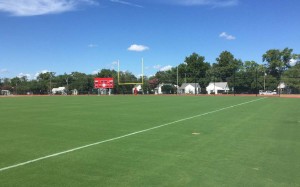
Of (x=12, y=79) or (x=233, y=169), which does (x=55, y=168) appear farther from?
(x=12, y=79)

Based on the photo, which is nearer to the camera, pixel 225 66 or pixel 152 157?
pixel 152 157

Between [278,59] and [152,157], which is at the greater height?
[278,59]

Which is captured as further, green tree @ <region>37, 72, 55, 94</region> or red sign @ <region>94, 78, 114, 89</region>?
green tree @ <region>37, 72, 55, 94</region>

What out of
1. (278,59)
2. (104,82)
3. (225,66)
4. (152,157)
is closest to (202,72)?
(225,66)

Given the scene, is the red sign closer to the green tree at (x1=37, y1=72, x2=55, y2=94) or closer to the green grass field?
the green tree at (x1=37, y1=72, x2=55, y2=94)

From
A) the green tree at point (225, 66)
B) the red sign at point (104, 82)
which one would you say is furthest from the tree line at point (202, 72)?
the red sign at point (104, 82)

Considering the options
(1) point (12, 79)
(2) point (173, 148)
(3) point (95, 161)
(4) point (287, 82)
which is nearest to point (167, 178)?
(3) point (95, 161)

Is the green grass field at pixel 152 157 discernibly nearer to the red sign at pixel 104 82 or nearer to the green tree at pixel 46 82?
the red sign at pixel 104 82

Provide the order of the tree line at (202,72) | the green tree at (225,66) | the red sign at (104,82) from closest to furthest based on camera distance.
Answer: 1. the red sign at (104,82)
2. the tree line at (202,72)
3. the green tree at (225,66)

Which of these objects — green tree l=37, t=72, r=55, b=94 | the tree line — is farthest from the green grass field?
green tree l=37, t=72, r=55, b=94

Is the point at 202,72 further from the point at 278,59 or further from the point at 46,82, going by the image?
the point at 46,82

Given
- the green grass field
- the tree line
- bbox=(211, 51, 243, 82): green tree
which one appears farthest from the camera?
bbox=(211, 51, 243, 82): green tree

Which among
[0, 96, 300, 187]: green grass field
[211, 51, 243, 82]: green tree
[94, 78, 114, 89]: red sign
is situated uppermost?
[211, 51, 243, 82]: green tree

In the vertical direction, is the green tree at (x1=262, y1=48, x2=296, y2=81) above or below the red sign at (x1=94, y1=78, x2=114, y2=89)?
above
